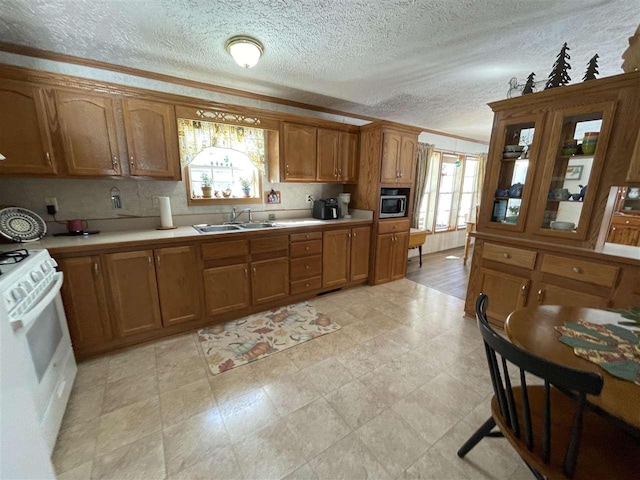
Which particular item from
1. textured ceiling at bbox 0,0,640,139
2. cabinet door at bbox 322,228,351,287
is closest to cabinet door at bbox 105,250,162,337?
textured ceiling at bbox 0,0,640,139

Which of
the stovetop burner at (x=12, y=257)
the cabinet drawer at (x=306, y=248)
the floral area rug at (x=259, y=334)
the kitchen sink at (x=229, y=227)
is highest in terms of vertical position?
the stovetop burner at (x=12, y=257)

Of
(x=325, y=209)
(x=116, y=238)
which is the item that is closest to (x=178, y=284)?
(x=116, y=238)

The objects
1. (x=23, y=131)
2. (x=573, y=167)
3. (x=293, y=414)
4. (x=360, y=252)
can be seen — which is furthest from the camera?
(x=360, y=252)

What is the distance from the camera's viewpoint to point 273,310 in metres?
2.95

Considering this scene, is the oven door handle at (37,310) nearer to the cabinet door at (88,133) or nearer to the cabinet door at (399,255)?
the cabinet door at (88,133)

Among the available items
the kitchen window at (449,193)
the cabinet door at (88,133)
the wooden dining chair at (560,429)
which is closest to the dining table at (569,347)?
the wooden dining chair at (560,429)

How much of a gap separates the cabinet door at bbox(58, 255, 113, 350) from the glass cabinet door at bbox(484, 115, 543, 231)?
3563 millimetres

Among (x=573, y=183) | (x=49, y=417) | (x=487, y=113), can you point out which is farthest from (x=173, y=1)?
(x=487, y=113)

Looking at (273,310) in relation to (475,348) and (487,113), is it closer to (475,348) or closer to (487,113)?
(475,348)

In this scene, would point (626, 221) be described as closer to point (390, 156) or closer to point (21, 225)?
point (390, 156)

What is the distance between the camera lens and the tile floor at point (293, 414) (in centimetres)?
133

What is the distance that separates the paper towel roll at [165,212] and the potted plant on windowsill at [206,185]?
45 centimetres

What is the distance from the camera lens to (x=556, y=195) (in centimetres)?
222

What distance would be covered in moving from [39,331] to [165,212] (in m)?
1.41
